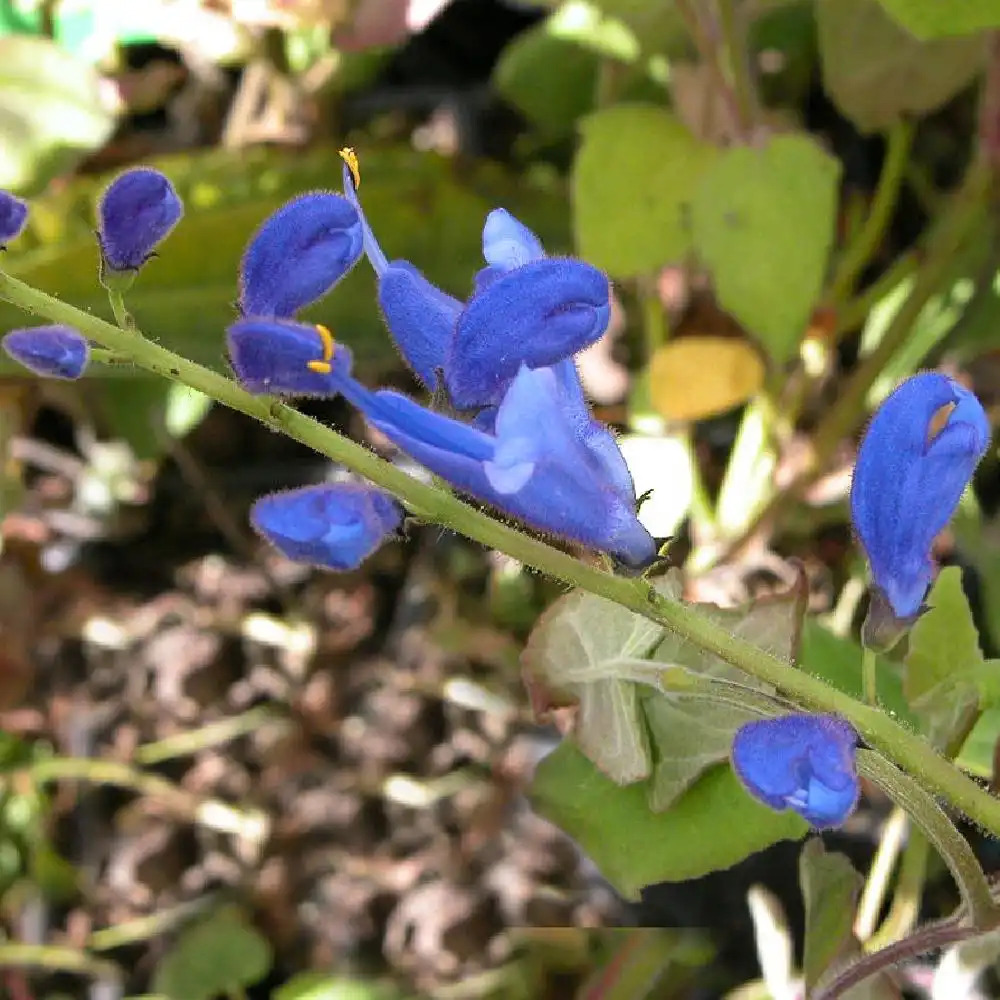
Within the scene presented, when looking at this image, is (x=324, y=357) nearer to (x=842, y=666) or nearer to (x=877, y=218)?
(x=842, y=666)

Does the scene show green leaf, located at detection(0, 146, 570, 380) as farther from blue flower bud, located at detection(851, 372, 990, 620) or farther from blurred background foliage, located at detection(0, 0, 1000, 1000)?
blue flower bud, located at detection(851, 372, 990, 620)

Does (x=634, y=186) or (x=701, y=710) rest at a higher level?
(x=634, y=186)

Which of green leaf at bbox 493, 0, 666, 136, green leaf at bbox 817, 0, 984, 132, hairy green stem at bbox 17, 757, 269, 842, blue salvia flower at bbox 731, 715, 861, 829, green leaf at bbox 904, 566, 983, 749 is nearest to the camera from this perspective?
blue salvia flower at bbox 731, 715, 861, 829

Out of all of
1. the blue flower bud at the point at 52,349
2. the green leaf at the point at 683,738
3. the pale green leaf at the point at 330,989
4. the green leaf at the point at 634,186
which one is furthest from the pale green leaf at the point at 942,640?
the pale green leaf at the point at 330,989

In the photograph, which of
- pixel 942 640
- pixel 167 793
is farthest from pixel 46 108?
pixel 942 640

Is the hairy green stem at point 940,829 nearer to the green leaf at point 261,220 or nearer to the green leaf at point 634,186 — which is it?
the green leaf at point 634,186

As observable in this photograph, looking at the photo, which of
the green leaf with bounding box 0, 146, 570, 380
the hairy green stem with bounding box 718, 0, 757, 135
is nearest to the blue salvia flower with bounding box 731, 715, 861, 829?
the hairy green stem with bounding box 718, 0, 757, 135
